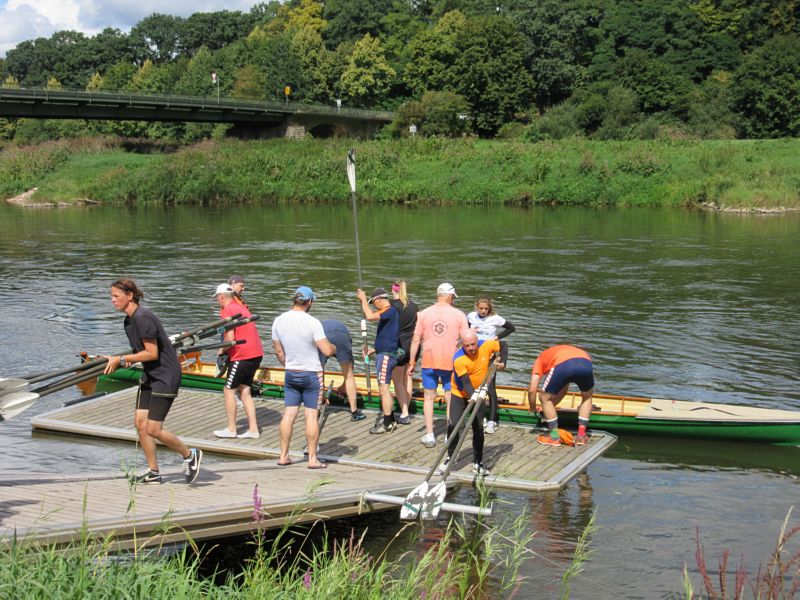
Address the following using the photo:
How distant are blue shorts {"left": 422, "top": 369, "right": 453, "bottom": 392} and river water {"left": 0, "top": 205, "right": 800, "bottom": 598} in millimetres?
1469

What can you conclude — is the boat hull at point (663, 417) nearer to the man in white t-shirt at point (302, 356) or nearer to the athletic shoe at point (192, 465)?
the man in white t-shirt at point (302, 356)

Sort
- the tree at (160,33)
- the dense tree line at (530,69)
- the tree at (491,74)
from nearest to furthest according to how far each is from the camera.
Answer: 1. the dense tree line at (530,69)
2. the tree at (491,74)
3. the tree at (160,33)

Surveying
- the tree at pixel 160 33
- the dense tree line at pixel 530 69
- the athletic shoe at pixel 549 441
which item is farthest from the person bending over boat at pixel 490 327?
the tree at pixel 160 33

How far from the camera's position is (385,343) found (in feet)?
42.1

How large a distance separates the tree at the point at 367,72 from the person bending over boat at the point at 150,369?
9228 cm

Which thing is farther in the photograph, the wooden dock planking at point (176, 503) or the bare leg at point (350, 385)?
→ the bare leg at point (350, 385)

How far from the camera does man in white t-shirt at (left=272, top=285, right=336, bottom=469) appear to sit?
1056 centimetres

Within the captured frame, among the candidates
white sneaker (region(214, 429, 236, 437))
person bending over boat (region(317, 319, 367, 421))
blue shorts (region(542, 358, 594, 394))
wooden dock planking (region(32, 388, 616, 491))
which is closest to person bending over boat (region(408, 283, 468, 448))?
wooden dock planking (region(32, 388, 616, 491))

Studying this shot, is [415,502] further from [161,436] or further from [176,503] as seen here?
[161,436]

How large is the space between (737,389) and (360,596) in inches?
470

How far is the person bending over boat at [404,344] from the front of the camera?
13039 mm

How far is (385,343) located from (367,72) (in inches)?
3579

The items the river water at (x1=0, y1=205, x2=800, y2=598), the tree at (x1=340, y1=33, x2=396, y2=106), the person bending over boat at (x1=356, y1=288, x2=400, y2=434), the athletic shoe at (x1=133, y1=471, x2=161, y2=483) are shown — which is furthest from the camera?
the tree at (x1=340, y1=33, x2=396, y2=106)

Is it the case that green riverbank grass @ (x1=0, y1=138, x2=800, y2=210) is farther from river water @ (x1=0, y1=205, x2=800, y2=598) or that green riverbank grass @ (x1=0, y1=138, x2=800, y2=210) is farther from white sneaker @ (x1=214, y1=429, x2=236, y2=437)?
white sneaker @ (x1=214, y1=429, x2=236, y2=437)
